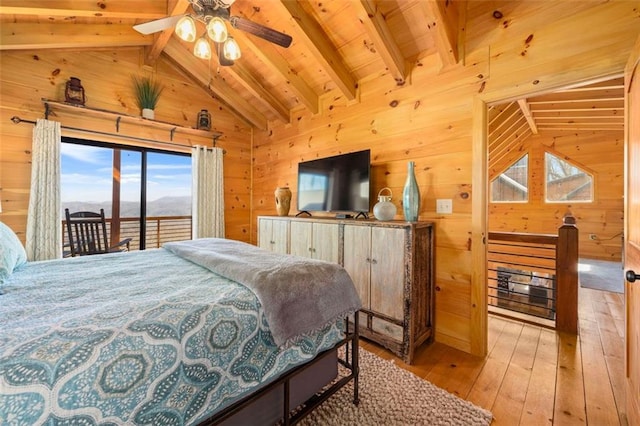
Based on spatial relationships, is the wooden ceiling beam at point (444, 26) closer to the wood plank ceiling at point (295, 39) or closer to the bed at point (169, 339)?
the wood plank ceiling at point (295, 39)

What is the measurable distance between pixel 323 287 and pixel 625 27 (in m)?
2.35

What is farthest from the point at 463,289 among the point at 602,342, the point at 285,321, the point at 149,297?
the point at 149,297

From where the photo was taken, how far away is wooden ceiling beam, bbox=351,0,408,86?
6.75ft

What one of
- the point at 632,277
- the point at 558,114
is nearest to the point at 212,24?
the point at 632,277

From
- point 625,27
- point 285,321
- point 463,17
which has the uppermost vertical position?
point 463,17

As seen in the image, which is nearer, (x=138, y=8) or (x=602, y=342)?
(x=602, y=342)

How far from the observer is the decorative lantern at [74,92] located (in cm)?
284

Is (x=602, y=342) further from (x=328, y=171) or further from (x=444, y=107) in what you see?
(x=328, y=171)

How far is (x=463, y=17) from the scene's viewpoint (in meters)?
2.13

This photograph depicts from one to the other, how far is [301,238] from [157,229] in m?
2.56

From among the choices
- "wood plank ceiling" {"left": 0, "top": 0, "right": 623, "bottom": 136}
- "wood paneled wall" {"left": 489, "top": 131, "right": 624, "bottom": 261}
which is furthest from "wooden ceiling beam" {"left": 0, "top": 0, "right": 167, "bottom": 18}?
"wood paneled wall" {"left": 489, "top": 131, "right": 624, "bottom": 261}

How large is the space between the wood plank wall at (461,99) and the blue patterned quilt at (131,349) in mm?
1468

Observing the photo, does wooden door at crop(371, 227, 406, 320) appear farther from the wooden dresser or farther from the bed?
the bed

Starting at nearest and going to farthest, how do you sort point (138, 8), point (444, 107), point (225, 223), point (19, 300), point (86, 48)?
point (19, 300) → point (444, 107) → point (138, 8) → point (86, 48) → point (225, 223)
